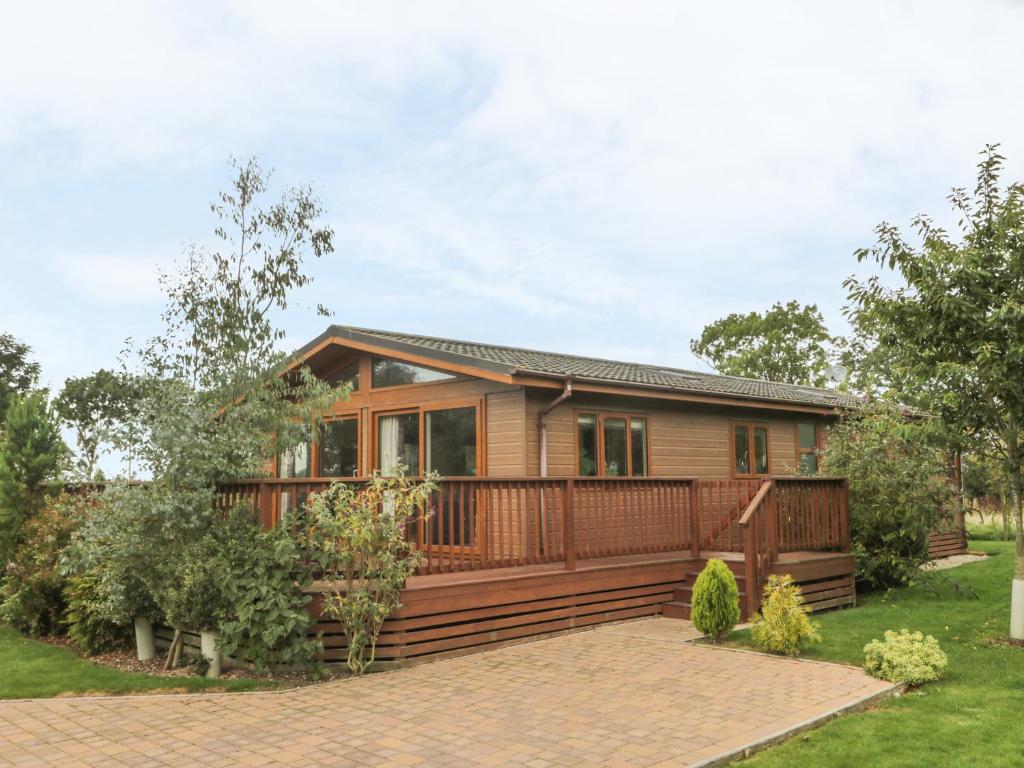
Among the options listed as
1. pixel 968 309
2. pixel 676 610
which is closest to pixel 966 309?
pixel 968 309

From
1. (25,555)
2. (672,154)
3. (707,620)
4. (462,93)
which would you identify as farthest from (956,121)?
(25,555)

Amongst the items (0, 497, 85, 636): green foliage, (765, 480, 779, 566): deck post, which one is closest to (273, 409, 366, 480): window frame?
(0, 497, 85, 636): green foliage

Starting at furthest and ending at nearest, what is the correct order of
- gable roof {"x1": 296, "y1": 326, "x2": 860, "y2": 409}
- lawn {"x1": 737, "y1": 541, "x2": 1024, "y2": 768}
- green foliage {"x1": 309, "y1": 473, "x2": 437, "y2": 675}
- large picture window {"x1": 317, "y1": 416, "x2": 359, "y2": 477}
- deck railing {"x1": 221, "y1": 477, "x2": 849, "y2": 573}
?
1. large picture window {"x1": 317, "y1": 416, "x2": 359, "y2": 477}
2. gable roof {"x1": 296, "y1": 326, "x2": 860, "y2": 409}
3. deck railing {"x1": 221, "y1": 477, "x2": 849, "y2": 573}
4. green foliage {"x1": 309, "y1": 473, "x2": 437, "y2": 675}
5. lawn {"x1": 737, "y1": 541, "x2": 1024, "y2": 768}

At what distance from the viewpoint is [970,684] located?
21.0 feet

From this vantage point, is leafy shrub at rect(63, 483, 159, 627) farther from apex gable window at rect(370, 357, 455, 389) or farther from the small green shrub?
the small green shrub

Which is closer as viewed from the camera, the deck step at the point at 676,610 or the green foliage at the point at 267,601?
the green foliage at the point at 267,601

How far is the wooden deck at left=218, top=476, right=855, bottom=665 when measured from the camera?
25.0 ft

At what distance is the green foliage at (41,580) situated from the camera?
9.52m

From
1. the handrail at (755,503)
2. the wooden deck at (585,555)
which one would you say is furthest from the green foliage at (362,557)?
the handrail at (755,503)

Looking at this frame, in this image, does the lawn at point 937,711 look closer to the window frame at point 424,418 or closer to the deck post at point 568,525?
the deck post at point 568,525

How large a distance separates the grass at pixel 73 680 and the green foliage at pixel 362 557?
843mm

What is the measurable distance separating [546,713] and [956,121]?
11.3 metres

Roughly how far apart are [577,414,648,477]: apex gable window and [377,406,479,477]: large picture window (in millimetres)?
1544

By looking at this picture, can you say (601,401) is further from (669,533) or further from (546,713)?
(546,713)
